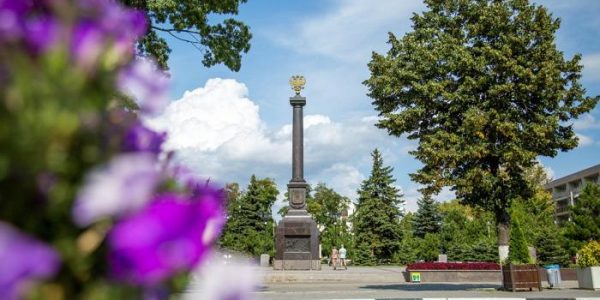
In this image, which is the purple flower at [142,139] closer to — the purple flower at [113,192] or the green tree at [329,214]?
the purple flower at [113,192]

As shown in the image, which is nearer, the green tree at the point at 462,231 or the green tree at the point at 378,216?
the green tree at the point at 462,231

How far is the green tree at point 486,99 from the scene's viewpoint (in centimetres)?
1819

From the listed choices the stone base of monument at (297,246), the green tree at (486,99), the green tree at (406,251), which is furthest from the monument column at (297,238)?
the green tree at (406,251)

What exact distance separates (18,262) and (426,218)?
206 ft

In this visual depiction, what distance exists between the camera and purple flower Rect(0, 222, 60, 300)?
53cm

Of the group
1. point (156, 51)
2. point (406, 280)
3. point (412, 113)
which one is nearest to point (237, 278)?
point (156, 51)

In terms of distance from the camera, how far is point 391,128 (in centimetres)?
1969

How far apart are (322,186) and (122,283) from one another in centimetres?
8036

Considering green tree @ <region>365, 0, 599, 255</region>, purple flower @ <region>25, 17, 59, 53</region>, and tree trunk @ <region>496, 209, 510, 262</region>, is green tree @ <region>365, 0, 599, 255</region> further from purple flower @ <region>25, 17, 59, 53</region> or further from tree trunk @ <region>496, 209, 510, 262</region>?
purple flower @ <region>25, 17, 59, 53</region>

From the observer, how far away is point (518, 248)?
Answer: 738 inches

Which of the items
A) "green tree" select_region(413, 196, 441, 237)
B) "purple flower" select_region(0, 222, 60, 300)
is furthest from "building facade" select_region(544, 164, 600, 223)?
"purple flower" select_region(0, 222, 60, 300)

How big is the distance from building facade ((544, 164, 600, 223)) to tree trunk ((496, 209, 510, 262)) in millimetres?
71521

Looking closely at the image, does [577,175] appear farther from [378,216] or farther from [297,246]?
[297,246]

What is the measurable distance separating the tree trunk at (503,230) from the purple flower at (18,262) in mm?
20828
